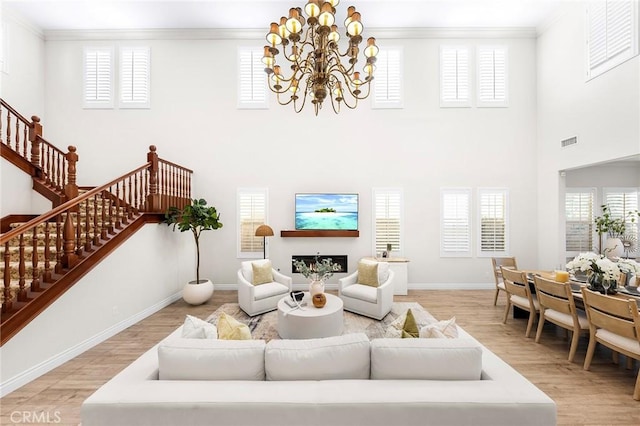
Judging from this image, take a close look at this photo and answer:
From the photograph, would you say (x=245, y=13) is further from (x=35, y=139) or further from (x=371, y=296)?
(x=371, y=296)

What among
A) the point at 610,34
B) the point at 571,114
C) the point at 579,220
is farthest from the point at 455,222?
the point at 610,34

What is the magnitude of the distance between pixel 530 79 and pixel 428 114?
266 centimetres

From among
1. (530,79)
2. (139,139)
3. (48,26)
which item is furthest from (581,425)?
(48,26)

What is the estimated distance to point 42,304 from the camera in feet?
9.82

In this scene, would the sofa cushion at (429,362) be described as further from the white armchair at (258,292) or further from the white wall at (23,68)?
the white wall at (23,68)

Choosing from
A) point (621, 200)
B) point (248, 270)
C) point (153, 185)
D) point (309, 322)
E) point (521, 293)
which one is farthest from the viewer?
point (621, 200)

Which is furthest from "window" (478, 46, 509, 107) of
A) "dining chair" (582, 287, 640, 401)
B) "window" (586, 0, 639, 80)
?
"dining chair" (582, 287, 640, 401)

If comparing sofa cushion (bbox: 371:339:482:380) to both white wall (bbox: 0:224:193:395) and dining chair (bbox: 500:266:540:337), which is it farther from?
white wall (bbox: 0:224:193:395)

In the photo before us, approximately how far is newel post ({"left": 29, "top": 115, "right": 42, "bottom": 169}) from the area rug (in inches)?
169

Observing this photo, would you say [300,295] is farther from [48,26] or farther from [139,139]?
[48,26]

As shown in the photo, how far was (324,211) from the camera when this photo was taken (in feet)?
21.0

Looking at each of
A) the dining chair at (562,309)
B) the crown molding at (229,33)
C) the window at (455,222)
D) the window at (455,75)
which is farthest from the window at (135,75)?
the dining chair at (562,309)

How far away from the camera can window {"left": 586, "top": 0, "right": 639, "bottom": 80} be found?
4.38 metres

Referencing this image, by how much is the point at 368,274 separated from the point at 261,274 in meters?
2.02
